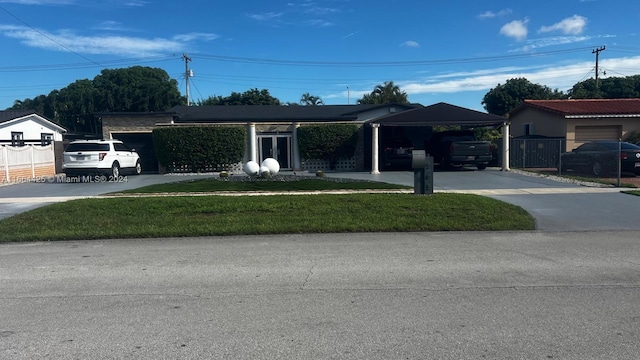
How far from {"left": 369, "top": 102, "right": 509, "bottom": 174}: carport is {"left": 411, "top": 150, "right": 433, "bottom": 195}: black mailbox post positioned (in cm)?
979

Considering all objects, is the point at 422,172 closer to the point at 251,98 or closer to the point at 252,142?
the point at 252,142

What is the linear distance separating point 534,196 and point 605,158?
24.2 feet

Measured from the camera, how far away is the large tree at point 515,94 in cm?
5897

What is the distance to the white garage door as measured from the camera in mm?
27250

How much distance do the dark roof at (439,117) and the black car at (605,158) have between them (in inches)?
151

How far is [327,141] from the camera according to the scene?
79.3 feet

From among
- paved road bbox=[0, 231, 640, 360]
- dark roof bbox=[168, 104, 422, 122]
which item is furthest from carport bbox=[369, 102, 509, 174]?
paved road bbox=[0, 231, 640, 360]

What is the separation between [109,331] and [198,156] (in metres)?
19.4

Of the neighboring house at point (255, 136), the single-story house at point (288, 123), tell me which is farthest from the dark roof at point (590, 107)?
the neighboring house at point (255, 136)

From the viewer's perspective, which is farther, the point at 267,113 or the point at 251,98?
the point at 251,98

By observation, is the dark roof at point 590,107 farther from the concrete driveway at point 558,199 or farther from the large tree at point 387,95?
the large tree at point 387,95

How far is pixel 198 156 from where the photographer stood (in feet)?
76.5

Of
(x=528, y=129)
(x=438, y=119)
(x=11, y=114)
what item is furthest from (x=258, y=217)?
(x=528, y=129)

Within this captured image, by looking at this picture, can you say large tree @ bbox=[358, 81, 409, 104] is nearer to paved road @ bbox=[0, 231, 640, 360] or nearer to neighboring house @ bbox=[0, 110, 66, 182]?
neighboring house @ bbox=[0, 110, 66, 182]
